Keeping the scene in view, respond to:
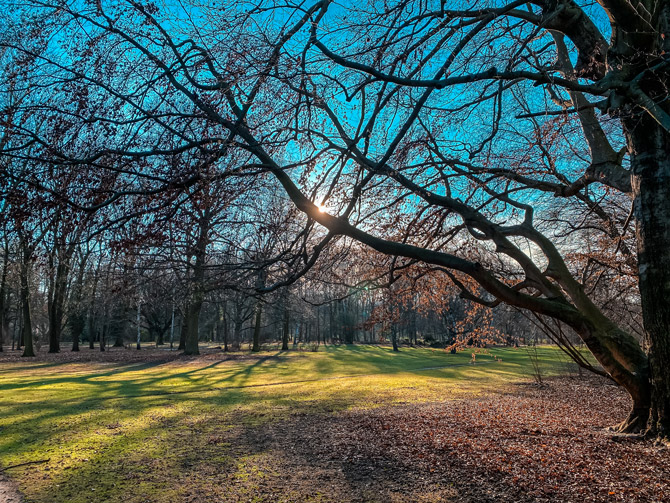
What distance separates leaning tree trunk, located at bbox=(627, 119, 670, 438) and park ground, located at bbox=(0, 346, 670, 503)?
821 mm

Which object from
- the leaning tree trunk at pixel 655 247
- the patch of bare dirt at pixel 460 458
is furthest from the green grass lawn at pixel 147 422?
the leaning tree trunk at pixel 655 247

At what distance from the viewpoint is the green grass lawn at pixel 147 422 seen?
488 centimetres

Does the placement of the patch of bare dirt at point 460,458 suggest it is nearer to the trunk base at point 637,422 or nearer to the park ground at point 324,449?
the park ground at point 324,449

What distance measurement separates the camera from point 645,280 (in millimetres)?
5789

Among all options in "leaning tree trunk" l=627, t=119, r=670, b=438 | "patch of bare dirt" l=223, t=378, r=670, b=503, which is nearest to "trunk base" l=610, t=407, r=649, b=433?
"patch of bare dirt" l=223, t=378, r=670, b=503

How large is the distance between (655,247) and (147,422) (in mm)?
9063

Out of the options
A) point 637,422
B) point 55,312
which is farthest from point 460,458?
point 55,312

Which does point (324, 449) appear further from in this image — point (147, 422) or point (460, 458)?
point (147, 422)

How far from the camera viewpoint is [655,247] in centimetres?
571

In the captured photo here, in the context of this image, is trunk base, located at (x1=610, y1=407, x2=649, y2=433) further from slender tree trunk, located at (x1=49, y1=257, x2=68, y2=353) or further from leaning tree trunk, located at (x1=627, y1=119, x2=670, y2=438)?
slender tree trunk, located at (x1=49, y1=257, x2=68, y2=353)

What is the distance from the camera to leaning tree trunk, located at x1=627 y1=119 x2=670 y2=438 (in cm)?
555

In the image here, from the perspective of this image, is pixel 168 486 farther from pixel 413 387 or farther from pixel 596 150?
pixel 413 387

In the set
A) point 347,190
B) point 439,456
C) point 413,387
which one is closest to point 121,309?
point 413,387

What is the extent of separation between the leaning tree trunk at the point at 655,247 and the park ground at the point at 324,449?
821 mm
